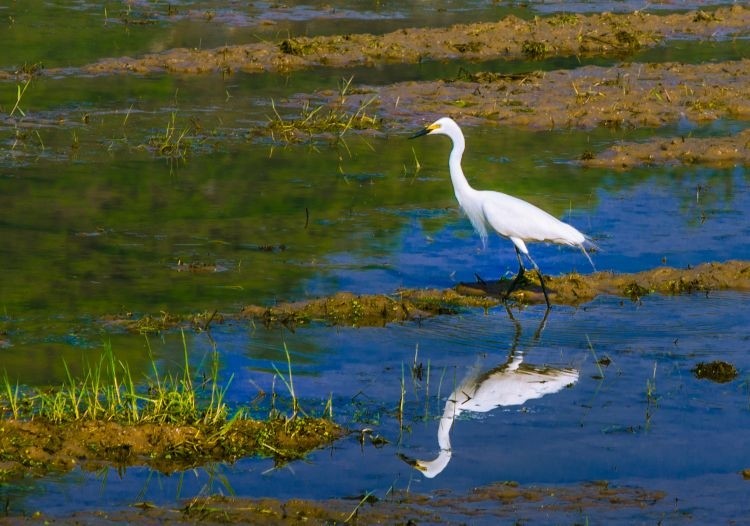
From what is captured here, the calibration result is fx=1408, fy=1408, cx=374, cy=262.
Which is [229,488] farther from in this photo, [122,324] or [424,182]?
[424,182]

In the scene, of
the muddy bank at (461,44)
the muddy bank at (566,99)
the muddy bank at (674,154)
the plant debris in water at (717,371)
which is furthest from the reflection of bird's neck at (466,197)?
the muddy bank at (461,44)

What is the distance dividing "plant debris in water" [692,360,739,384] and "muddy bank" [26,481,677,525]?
2.03m

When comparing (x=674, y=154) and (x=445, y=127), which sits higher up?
(x=445, y=127)

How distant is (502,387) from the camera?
8.51 meters

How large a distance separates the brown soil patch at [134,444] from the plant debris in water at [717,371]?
280 centimetres

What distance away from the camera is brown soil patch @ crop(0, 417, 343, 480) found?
6.97 metres

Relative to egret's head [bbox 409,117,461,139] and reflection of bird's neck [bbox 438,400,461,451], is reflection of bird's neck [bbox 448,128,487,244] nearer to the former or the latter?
egret's head [bbox 409,117,461,139]

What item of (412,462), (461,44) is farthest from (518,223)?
(461,44)

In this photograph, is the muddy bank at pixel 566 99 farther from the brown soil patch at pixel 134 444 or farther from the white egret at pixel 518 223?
the brown soil patch at pixel 134 444

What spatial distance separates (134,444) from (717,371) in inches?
148

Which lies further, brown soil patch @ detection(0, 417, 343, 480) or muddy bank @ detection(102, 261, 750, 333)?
muddy bank @ detection(102, 261, 750, 333)

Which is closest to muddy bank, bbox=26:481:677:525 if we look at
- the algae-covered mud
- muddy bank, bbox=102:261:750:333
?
the algae-covered mud

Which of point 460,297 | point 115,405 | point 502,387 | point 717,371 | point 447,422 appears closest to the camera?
point 115,405

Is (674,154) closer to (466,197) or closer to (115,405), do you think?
(466,197)
